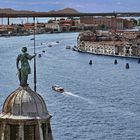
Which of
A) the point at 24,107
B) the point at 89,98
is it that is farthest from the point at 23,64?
the point at 89,98

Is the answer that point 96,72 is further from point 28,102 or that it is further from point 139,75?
point 28,102

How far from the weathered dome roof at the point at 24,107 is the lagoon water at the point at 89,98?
10637mm

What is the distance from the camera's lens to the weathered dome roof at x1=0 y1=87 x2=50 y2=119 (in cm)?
262

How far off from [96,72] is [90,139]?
55.7 feet

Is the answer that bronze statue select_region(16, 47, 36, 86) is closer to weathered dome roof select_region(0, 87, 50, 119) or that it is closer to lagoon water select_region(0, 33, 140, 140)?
weathered dome roof select_region(0, 87, 50, 119)

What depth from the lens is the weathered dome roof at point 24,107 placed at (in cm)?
262

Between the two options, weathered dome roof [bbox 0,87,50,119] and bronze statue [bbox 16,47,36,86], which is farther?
bronze statue [bbox 16,47,36,86]

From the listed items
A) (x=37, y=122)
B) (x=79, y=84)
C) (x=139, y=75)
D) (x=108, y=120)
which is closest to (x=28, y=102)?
(x=37, y=122)

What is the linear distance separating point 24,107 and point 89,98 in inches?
665

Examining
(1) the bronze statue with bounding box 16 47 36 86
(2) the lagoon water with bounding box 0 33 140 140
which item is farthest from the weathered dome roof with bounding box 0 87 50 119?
(2) the lagoon water with bounding box 0 33 140 140

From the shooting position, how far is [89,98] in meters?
19.5

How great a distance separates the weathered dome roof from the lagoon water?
1064 cm

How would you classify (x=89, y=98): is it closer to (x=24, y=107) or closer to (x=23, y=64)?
(x=23, y=64)

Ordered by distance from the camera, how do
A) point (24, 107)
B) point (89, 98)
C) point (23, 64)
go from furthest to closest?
point (89, 98) → point (23, 64) → point (24, 107)
